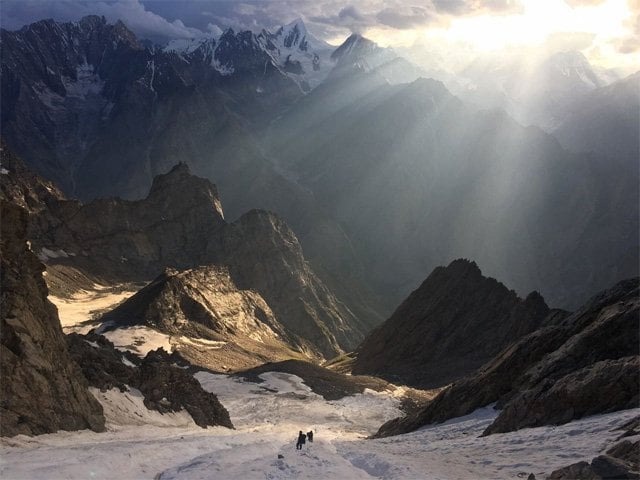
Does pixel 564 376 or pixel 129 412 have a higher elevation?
pixel 564 376

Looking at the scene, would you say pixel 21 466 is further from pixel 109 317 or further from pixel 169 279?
pixel 169 279

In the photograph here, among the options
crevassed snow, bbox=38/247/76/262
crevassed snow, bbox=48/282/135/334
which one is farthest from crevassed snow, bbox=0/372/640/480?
crevassed snow, bbox=38/247/76/262

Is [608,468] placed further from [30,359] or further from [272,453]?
[30,359]

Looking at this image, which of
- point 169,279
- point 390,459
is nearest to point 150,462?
point 390,459

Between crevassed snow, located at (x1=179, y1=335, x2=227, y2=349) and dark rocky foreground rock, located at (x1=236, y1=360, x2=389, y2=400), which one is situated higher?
crevassed snow, located at (x1=179, y1=335, x2=227, y2=349)

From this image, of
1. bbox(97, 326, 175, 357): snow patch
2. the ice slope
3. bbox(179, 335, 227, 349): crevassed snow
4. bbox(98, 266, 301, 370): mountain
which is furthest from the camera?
bbox(179, 335, 227, 349): crevassed snow

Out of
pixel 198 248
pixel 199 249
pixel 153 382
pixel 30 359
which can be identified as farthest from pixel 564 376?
pixel 198 248

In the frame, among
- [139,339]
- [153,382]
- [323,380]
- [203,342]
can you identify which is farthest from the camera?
[203,342]

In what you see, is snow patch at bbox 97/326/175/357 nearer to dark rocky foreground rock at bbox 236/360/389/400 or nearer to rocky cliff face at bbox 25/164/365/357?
dark rocky foreground rock at bbox 236/360/389/400
